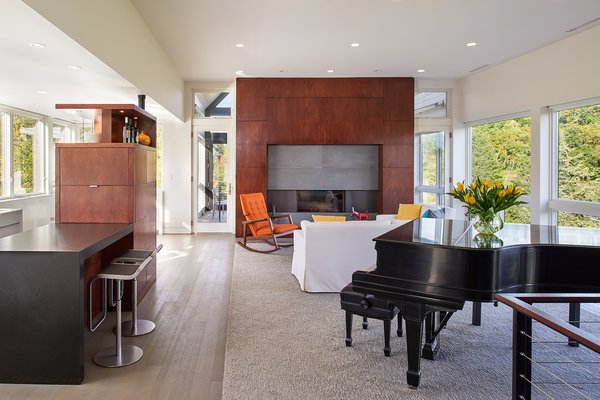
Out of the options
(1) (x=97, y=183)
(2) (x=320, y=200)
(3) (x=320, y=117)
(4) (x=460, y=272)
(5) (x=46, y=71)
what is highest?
(3) (x=320, y=117)

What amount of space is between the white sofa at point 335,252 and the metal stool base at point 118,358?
6.55 ft

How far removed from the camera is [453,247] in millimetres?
2463

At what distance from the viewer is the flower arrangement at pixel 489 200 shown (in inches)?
115

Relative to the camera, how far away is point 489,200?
9.77ft

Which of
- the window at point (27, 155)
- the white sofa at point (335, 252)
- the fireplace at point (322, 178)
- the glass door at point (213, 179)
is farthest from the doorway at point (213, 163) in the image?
the white sofa at point (335, 252)

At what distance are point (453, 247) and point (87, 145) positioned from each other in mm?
3311

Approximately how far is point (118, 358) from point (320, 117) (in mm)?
6345

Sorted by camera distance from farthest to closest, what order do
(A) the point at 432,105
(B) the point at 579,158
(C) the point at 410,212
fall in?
1. (A) the point at 432,105
2. (C) the point at 410,212
3. (B) the point at 579,158

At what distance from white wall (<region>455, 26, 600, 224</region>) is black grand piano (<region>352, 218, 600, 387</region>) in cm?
377

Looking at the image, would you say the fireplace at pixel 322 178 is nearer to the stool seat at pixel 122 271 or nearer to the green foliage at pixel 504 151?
the green foliage at pixel 504 151

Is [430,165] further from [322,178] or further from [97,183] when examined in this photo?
[97,183]

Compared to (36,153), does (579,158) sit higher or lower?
lower

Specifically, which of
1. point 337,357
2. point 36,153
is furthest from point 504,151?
point 36,153

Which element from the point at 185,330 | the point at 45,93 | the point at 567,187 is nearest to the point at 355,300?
the point at 185,330
